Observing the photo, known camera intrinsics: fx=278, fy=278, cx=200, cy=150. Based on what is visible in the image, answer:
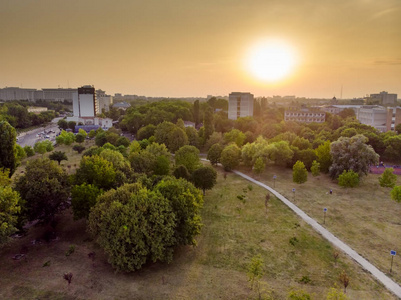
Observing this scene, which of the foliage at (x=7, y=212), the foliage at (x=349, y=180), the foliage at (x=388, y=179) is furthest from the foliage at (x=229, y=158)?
the foliage at (x=7, y=212)

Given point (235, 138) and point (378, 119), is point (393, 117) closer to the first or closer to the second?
point (378, 119)

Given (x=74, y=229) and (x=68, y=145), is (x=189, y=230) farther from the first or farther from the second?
(x=68, y=145)

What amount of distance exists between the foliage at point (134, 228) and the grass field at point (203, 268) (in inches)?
65.5

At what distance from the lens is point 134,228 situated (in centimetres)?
2322

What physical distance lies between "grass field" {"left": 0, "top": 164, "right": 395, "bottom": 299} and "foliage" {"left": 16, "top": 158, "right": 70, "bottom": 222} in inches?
130

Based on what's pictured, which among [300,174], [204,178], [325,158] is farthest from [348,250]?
[325,158]

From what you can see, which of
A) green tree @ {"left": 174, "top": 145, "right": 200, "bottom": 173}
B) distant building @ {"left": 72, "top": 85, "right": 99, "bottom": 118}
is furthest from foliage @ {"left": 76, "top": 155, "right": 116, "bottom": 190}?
distant building @ {"left": 72, "top": 85, "right": 99, "bottom": 118}

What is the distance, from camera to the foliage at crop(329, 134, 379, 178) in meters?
47.3

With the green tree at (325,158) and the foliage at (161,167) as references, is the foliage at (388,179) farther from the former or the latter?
the foliage at (161,167)

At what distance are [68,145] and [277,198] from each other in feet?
216

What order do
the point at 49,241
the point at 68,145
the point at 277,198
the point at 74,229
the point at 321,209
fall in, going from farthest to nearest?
the point at 68,145, the point at 277,198, the point at 321,209, the point at 74,229, the point at 49,241

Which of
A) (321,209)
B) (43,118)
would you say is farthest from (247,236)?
(43,118)

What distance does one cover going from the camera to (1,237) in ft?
75.6

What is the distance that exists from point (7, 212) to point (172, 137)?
149ft
